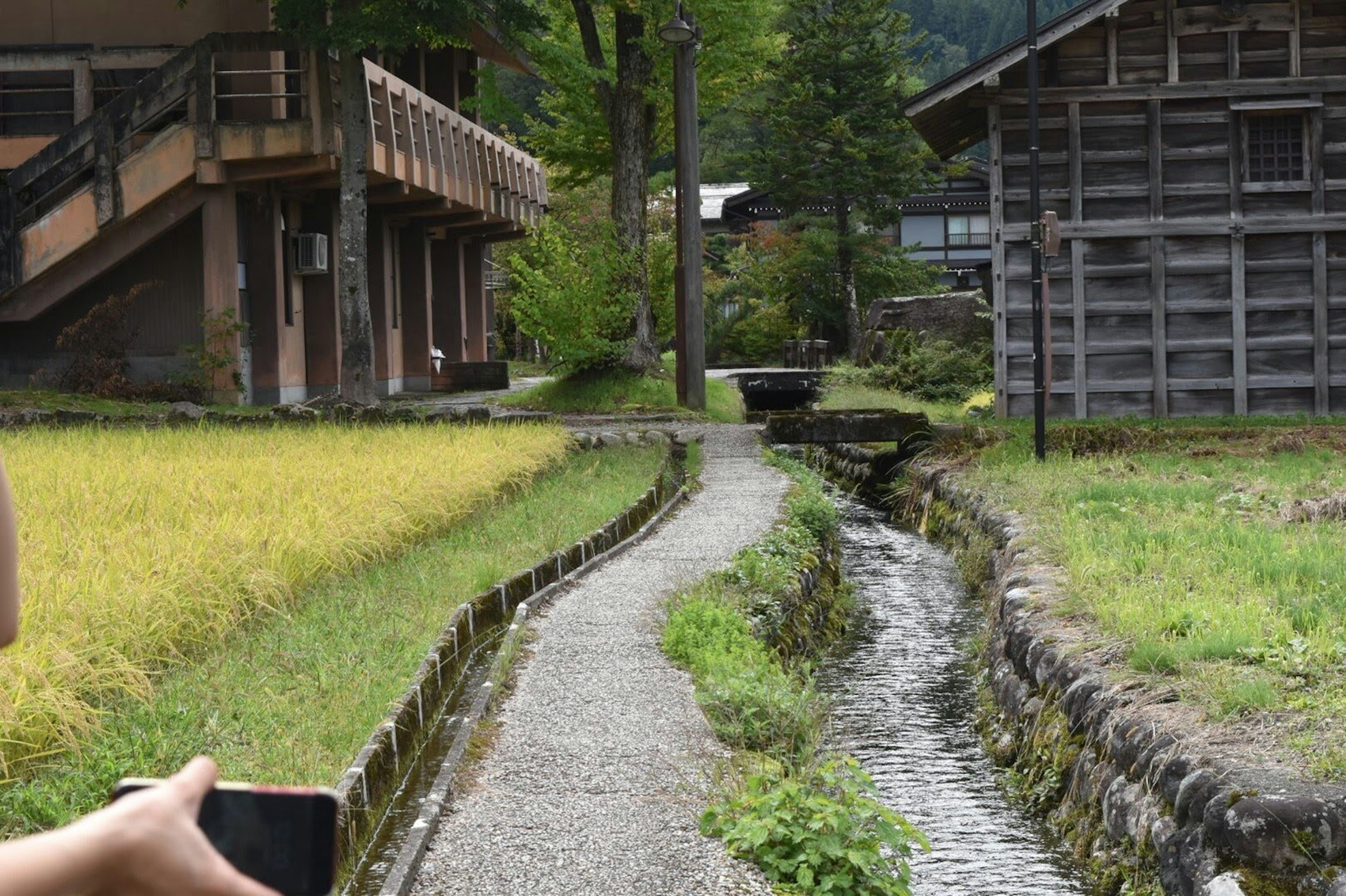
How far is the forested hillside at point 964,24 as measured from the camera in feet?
234

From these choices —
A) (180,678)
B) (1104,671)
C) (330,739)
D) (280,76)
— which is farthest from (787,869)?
(280,76)

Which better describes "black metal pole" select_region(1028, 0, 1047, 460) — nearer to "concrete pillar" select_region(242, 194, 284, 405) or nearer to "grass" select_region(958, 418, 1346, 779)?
"grass" select_region(958, 418, 1346, 779)

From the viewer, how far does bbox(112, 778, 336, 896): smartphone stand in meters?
1.26

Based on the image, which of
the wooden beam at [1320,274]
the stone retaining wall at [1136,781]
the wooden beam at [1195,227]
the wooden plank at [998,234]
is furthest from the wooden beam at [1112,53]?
the stone retaining wall at [1136,781]

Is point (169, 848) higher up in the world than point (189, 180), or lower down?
lower down

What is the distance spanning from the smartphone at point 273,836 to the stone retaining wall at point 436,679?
13.3ft

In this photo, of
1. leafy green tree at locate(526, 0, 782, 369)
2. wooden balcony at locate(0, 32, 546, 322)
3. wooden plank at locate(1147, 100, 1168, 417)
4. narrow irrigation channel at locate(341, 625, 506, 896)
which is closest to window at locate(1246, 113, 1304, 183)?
wooden plank at locate(1147, 100, 1168, 417)

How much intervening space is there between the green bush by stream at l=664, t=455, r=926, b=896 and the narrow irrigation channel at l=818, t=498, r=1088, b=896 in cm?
27

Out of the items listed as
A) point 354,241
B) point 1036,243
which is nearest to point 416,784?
point 1036,243

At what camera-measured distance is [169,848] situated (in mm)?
1233

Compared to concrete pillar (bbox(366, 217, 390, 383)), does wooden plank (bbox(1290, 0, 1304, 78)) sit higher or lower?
higher

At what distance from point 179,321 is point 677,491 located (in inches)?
484

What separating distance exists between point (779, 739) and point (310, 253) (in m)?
21.1

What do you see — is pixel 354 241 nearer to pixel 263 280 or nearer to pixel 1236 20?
pixel 263 280
